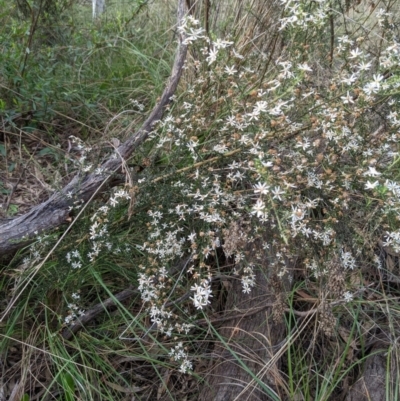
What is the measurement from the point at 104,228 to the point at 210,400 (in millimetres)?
748

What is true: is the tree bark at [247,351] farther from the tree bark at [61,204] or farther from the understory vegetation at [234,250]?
the tree bark at [61,204]

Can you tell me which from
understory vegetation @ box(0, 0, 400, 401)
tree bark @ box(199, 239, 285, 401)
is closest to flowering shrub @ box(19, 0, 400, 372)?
understory vegetation @ box(0, 0, 400, 401)

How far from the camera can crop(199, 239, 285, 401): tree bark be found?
6.27ft

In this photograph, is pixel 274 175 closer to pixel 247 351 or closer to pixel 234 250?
pixel 234 250

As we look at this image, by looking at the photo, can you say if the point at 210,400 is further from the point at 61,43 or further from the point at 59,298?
the point at 61,43

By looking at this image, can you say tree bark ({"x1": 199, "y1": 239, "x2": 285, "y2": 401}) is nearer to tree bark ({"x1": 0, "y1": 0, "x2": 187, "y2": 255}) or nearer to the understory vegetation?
the understory vegetation

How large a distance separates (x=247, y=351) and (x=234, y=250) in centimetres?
43

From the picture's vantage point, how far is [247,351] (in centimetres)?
202

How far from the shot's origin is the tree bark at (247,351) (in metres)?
1.91

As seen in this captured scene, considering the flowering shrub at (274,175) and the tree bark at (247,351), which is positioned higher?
the flowering shrub at (274,175)

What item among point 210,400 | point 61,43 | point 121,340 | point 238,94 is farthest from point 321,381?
point 61,43

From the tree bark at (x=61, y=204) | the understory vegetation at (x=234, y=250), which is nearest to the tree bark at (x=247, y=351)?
the understory vegetation at (x=234, y=250)

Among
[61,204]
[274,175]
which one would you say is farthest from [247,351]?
[61,204]

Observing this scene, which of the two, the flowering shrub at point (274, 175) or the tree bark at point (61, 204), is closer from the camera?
the flowering shrub at point (274, 175)
